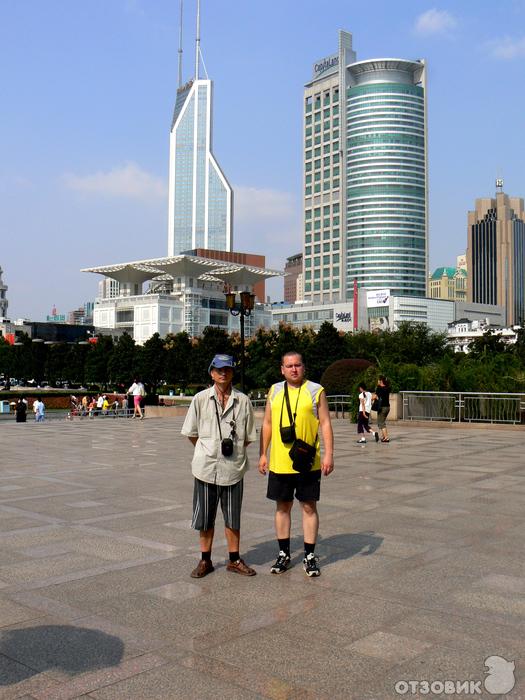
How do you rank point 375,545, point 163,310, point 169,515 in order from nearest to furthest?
point 375,545, point 169,515, point 163,310

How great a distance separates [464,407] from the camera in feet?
76.1

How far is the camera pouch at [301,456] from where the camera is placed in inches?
212

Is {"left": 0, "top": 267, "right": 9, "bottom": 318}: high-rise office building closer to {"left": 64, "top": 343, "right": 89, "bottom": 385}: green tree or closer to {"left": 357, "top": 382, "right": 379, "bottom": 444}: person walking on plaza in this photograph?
{"left": 64, "top": 343, "right": 89, "bottom": 385}: green tree

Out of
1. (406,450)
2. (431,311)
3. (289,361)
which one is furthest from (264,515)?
(431,311)

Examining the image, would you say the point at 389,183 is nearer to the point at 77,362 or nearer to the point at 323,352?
the point at 77,362

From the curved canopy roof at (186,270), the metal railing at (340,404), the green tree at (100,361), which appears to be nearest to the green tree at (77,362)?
the green tree at (100,361)

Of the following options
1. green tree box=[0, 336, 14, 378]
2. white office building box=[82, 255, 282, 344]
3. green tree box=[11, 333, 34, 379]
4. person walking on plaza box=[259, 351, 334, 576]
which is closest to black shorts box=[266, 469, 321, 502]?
person walking on plaza box=[259, 351, 334, 576]

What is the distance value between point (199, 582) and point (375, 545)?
1.96 metres

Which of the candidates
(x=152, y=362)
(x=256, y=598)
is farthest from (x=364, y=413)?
(x=152, y=362)

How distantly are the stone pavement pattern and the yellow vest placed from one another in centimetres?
89

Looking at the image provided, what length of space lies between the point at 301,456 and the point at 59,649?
2.23m

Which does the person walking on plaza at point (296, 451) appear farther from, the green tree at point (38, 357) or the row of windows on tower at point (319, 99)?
the row of windows on tower at point (319, 99)

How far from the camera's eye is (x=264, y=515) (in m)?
8.02

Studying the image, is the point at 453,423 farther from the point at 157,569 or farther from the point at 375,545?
the point at 157,569
